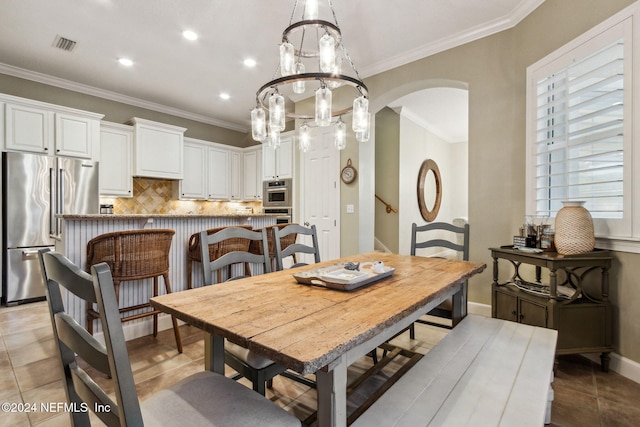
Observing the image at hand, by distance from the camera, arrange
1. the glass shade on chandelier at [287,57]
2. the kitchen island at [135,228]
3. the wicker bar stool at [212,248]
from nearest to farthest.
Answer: the glass shade on chandelier at [287,57], the kitchen island at [135,228], the wicker bar stool at [212,248]

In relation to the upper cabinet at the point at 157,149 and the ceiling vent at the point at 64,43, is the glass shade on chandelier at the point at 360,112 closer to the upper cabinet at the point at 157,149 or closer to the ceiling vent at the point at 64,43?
the ceiling vent at the point at 64,43

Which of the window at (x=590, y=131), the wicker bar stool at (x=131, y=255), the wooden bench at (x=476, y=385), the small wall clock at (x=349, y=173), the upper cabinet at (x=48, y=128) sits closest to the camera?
the wooden bench at (x=476, y=385)

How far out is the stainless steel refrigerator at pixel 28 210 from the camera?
3488 millimetres

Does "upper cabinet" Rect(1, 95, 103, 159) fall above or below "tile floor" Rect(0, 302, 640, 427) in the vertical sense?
above

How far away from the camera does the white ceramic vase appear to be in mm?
2059

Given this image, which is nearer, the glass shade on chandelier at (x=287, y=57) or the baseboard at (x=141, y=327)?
the glass shade on chandelier at (x=287, y=57)

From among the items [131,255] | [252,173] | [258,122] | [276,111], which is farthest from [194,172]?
[276,111]

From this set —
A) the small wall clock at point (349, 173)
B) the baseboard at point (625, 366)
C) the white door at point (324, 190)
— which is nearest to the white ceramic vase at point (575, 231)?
the baseboard at point (625, 366)

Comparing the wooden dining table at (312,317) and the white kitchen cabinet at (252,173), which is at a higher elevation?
the white kitchen cabinet at (252,173)

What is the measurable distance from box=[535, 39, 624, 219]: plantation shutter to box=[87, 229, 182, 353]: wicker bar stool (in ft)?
9.90

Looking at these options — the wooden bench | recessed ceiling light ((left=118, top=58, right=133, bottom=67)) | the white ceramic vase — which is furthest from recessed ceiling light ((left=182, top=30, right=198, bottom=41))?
the white ceramic vase

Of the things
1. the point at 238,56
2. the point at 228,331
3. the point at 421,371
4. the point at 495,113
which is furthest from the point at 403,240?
the point at 228,331

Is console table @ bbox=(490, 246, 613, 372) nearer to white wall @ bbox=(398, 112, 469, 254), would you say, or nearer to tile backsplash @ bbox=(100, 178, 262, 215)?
white wall @ bbox=(398, 112, 469, 254)

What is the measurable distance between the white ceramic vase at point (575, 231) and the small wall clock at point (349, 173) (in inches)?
92.4
